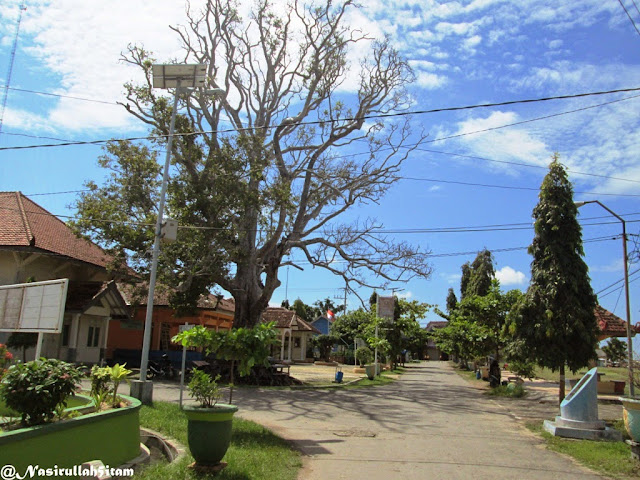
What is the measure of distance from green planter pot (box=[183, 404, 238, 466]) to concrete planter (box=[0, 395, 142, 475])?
3.43ft

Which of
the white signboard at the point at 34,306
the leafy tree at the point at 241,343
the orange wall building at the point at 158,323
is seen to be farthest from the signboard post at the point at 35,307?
the orange wall building at the point at 158,323

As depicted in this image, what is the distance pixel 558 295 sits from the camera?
49.4ft

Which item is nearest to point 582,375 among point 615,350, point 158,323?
point 615,350

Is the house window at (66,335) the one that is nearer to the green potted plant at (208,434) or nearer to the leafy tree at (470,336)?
the green potted plant at (208,434)

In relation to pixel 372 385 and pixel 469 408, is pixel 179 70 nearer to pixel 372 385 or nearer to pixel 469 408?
pixel 469 408

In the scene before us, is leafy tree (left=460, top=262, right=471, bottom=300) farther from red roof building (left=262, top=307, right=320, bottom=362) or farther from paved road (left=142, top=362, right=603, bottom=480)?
paved road (left=142, top=362, right=603, bottom=480)

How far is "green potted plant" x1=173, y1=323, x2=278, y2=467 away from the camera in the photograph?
6.69m

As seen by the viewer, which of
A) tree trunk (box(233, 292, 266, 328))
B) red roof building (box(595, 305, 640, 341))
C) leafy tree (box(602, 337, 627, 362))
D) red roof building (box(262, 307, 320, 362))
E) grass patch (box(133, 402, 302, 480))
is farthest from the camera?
red roof building (box(262, 307, 320, 362))

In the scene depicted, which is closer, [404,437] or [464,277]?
[404,437]

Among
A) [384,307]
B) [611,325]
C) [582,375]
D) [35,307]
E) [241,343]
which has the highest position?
[384,307]

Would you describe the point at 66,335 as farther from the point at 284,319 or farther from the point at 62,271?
the point at 284,319

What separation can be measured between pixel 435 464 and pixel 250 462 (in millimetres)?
3013

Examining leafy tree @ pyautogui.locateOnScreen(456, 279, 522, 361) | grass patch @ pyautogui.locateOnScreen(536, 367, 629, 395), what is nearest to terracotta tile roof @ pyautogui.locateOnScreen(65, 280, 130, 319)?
leafy tree @ pyautogui.locateOnScreen(456, 279, 522, 361)

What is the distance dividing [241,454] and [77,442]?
105 inches
